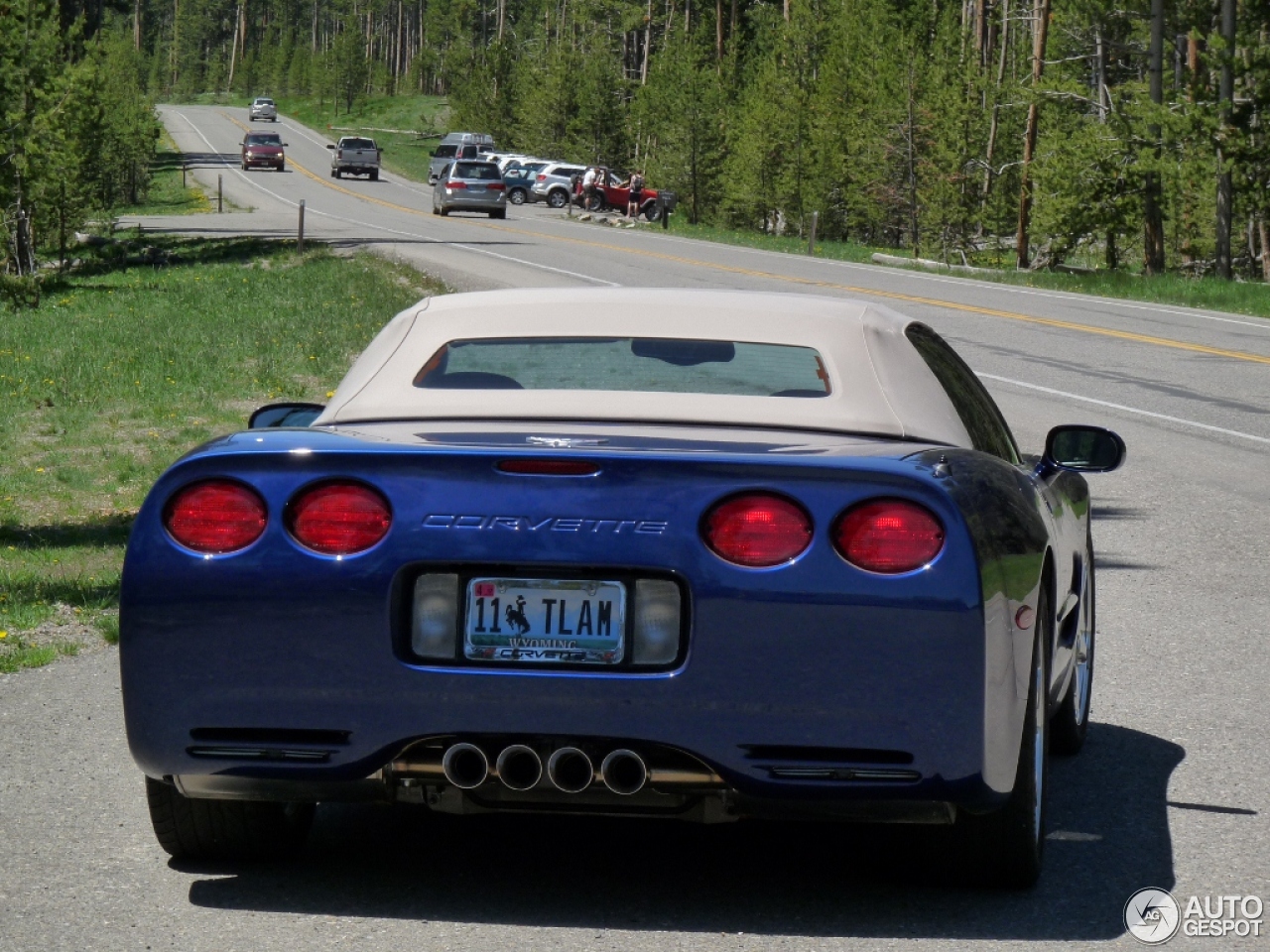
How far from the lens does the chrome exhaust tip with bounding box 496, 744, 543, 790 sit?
379 centimetres

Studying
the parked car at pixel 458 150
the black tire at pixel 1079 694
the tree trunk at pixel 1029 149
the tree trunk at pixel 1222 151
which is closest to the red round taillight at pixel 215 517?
the black tire at pixel 1079 694

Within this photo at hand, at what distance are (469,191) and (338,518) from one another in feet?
171

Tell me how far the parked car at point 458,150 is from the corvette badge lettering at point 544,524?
72.8 m

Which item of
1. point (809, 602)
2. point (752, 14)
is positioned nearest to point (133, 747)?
point (809, 602)

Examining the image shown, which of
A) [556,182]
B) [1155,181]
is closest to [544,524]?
[1155,181]

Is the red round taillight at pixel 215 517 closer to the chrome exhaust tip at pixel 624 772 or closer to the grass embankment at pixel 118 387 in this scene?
the chrome exhaust tip at pixel 624 772

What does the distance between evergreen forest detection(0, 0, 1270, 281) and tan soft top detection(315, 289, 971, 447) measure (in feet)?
55.2

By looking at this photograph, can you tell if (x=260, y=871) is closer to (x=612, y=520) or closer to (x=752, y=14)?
(x=612, y=520)

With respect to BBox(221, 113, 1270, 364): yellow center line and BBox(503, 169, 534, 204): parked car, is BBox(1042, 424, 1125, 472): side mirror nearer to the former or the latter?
BBox(221, 113, 1270, 364): yellow center line

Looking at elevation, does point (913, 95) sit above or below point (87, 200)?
above

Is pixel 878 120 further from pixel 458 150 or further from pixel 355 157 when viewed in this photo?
pixel 355 157

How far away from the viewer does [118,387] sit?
17.0m

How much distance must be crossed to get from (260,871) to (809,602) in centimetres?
153

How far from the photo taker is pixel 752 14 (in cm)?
9000
